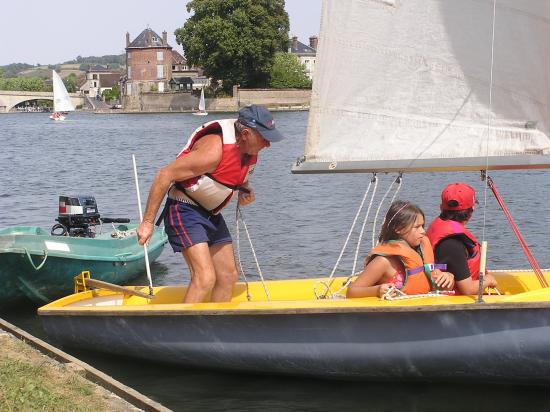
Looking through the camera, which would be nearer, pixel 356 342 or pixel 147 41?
pixel 356 342

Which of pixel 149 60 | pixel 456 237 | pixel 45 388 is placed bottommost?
pixel 149 60

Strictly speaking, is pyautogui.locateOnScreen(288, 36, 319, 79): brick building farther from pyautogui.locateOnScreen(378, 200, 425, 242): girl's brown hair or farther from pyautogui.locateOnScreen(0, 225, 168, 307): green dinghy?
pyautogui.locateOnScreen(378, 200, 425, 242): girl's brown hair

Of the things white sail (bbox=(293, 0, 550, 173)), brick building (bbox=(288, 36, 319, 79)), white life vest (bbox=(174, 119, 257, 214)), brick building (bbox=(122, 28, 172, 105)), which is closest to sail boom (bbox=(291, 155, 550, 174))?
white sail (bbox=(293, 0, 550, 173))

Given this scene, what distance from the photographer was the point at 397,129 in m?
7.33

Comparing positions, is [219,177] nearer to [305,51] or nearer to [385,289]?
[385,289]

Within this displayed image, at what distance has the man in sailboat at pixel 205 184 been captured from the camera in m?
7.06

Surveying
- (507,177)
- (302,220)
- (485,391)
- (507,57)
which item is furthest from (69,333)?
(507,177)

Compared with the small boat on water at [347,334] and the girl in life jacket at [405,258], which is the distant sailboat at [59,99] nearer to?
the small boat on water at [347,334]

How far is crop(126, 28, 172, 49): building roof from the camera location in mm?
125250

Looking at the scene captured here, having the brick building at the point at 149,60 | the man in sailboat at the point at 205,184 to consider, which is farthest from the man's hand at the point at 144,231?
the brick building at the point at 149,60

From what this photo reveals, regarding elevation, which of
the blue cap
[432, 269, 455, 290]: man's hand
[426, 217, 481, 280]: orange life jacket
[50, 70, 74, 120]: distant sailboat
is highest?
the blue cap

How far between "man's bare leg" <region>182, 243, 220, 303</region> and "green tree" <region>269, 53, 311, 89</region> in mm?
87224

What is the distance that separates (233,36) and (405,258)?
79.8 metres

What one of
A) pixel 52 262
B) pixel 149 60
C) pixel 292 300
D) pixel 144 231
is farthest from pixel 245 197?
pixel 149 60
